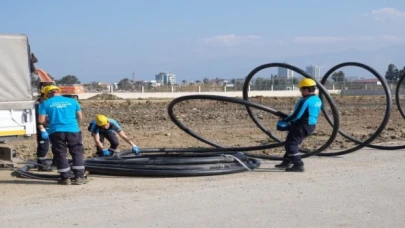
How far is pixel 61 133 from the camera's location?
1010 centimetres

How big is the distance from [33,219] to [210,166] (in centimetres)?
392

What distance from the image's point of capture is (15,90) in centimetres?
1162

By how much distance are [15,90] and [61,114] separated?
1919 mm

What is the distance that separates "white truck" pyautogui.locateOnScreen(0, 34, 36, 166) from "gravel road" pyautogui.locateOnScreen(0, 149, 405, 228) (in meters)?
0.78

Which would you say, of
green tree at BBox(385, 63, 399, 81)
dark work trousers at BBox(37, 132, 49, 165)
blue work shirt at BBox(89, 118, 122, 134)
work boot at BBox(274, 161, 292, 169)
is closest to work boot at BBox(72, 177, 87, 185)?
dark work trousers at BBox(37, 132, 49, 165)

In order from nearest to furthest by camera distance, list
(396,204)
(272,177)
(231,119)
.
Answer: (396,204) → (272,177) → (231,119)

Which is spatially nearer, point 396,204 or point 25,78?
point 396,204

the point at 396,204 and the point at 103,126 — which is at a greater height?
the point at 103,126

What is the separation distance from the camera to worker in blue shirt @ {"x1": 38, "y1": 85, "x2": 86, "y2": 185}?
33.2ft

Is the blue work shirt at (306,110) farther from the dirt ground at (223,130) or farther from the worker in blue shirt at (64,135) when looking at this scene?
the dirt ground at (223,130)

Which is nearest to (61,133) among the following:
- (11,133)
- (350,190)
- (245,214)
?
(11,133)

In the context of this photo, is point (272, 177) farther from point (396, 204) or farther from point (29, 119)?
point (29, 119)

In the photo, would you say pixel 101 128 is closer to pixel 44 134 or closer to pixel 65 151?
pixel 44 134

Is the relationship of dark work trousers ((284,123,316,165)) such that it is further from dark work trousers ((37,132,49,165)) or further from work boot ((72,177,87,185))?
dark work trousers ((37,132,49,165))
